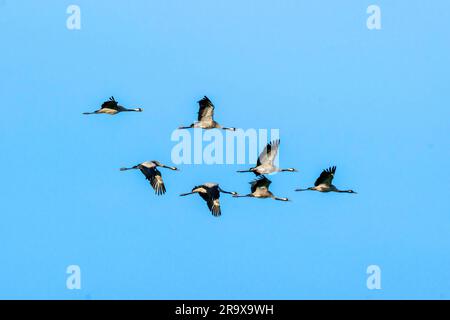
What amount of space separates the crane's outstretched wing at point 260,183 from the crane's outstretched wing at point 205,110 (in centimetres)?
206

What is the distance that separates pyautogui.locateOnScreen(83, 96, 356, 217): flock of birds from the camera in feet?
105

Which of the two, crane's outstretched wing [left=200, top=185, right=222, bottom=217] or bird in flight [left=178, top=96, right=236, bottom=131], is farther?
bird in flight [left=178, top=96, right=236, bottom=131]

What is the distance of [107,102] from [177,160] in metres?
2.67

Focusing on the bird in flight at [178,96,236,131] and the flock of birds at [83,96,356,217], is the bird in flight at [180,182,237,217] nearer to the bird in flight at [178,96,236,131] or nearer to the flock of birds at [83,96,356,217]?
the flock of birds at [83,96,356,217]

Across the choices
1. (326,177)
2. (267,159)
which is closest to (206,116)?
(267,159)

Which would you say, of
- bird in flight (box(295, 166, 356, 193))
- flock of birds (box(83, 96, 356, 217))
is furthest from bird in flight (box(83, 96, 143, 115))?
bird in flight (box(295, 166, 356, 193))

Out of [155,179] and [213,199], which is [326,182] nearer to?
[213,199]

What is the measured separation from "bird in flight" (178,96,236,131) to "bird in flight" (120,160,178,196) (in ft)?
4.95

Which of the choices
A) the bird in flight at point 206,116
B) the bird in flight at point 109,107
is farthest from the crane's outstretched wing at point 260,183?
the bird in flight at point 109,107
